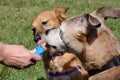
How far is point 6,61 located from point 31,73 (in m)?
2.60

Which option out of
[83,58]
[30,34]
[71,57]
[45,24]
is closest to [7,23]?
[30,34]

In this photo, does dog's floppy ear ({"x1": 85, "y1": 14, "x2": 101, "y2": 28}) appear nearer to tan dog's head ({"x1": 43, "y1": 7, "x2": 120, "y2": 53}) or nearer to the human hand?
tan dog's head ({"x1": 43, "y1": 7, "x2": 120, "y2": 53})

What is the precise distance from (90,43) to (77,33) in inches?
9.7

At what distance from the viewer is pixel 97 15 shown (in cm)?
630

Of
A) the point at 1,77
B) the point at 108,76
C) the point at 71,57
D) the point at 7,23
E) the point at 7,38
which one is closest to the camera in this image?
the point at 108,76

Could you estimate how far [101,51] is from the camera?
5711 millimetres

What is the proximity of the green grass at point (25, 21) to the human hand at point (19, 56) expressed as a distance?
2.37 metres

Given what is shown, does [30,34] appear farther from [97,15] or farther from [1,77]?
[97,15]

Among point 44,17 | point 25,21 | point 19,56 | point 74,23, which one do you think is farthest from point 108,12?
point 25,21

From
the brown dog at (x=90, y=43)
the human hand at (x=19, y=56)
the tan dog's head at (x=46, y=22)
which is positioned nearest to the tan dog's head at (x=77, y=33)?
the brown dog at (x=90, y=43)

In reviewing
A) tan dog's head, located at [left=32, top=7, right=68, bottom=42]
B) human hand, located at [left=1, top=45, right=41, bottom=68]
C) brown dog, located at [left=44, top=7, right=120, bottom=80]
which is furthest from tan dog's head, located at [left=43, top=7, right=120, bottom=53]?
tan dog's head, located at [left=32, top=7, right=68, bottom=42]

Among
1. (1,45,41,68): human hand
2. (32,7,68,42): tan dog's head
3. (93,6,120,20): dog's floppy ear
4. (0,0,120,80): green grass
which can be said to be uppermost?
(93,6,120,20): dog's floppy ear

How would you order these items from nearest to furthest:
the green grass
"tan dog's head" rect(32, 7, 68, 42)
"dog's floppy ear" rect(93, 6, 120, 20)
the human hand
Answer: the human hand, "dog's floppy ear" rect(93, 6, 120, 20), "tan dog's head" rect(32, 7, 68, 42), the green grass

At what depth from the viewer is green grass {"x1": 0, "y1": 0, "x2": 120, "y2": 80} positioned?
27.8ft
